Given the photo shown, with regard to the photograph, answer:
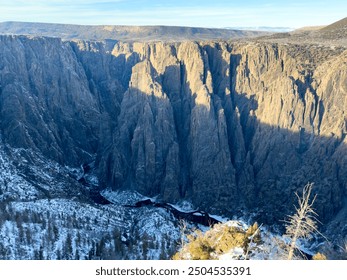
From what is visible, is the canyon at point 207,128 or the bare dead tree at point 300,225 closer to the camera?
the bare dead tree at point 300,225

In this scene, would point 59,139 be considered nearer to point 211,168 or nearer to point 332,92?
point 211,168

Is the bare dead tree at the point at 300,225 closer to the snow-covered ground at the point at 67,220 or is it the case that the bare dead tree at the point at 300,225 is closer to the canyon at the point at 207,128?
the snow-covered ground at the point at 67,220

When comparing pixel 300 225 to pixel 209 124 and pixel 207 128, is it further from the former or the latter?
pixel 209 124

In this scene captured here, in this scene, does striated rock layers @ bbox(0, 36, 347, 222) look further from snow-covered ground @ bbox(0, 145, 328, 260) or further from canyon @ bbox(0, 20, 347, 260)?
snow-covered ground @ bbox(0, 145, 328, 260)

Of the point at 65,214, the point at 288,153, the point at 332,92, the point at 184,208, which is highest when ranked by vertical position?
the point at 332,92

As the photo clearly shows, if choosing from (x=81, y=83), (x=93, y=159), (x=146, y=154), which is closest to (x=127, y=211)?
(x=146, y=154)

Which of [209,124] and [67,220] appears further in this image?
[209,124]

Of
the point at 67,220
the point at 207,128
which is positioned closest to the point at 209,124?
the point at 207,128

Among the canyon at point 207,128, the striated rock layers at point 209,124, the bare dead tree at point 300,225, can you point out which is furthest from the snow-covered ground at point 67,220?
the bare dead tree at point 300,225

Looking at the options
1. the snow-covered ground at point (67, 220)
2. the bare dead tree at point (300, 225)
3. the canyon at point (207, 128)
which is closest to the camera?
the bare dead tree at point (300, 225)
